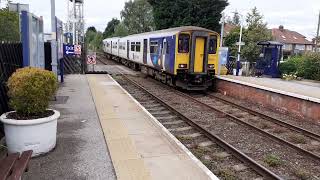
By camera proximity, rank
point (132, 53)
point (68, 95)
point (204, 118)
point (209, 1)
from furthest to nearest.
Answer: point (209, 1) < point (132, 53) < point (68, 95) < point (204, 118)

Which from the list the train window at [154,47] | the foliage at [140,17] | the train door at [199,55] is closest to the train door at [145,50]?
the train window at [154,47]

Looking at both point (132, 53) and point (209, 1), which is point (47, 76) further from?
point (209, 1)

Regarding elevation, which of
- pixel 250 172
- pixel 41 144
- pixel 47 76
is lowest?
pixel 250 172

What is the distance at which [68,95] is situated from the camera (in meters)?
13.5

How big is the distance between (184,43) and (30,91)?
11231 millimetres

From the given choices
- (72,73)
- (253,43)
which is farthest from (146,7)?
(72,73)

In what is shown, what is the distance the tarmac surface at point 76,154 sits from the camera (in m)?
5.41

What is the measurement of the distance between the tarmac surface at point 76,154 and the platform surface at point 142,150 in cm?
19

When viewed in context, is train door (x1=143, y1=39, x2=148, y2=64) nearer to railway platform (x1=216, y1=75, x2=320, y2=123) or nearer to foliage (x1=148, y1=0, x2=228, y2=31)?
railway platform (x1=216, y1=75, x2=320, y2=123)

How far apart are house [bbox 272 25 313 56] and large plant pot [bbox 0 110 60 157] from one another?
68.2 metres

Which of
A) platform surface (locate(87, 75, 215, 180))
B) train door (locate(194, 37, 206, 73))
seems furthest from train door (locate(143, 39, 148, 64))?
platform surface (locate(87, 75, 215, 180))

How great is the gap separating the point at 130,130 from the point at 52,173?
9.98 ft

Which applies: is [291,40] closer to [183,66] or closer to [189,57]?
[189,57]

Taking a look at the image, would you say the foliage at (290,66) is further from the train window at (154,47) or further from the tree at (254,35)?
the train window at (154,47)
